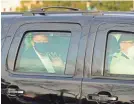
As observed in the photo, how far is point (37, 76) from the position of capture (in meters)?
3.72

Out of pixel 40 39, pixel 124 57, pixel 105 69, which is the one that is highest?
pixel 40 39

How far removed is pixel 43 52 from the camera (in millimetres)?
3836

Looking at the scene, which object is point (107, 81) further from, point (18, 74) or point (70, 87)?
point (18, 74)

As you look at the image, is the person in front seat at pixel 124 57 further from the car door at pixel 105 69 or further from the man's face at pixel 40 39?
the man's face at pixel 40 39

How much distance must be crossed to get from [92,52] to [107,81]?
27 cm

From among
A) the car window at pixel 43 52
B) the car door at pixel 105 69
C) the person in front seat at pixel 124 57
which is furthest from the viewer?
the car window at pixel 43 52

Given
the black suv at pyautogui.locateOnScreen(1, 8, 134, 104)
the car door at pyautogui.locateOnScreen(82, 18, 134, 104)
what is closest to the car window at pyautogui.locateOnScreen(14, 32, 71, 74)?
the black suv at pyautogui.locateOnScreen(1, 8, 134, 104)

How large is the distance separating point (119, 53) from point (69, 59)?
0.41 m

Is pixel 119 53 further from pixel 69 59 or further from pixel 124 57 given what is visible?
pixel 69 59

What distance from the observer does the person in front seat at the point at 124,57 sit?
3.59 meters

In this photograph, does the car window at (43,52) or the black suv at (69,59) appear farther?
the car window at (43,52)

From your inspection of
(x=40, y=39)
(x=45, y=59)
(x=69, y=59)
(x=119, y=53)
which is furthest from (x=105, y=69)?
(x=40, y=39)

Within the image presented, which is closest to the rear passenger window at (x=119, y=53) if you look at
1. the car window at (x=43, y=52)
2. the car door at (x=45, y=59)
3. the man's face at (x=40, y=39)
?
the car door at (x=45, y=59)

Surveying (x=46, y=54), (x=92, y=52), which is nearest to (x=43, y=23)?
(x=46, y=54)
